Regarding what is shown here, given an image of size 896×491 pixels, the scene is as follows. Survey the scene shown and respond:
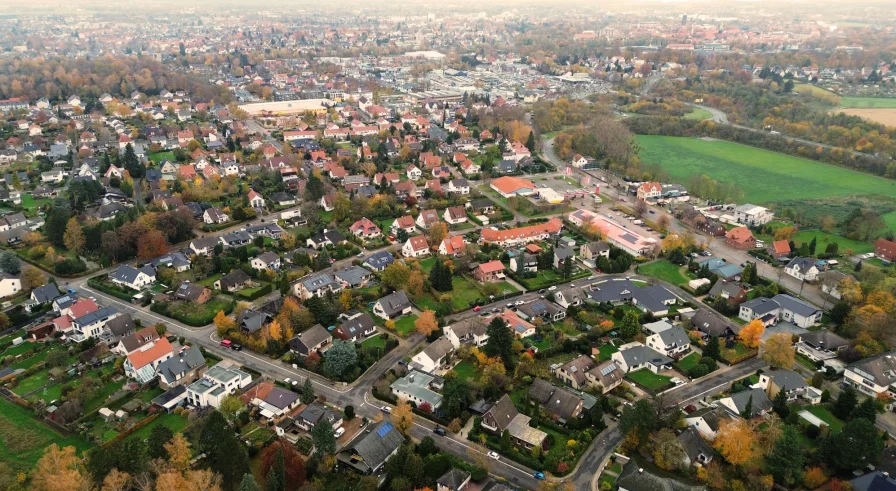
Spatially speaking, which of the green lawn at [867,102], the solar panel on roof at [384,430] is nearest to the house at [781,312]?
the solar panel on roof at [384,430]

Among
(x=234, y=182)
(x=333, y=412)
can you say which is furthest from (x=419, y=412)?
(x=234, y=182)

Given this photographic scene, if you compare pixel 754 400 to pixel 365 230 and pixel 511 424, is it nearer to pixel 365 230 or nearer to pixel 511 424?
pixel 511 424

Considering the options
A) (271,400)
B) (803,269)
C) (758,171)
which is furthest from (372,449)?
(758,171)

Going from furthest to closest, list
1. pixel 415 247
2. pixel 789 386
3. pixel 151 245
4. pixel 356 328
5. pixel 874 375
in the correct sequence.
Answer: pixel 415 247 < pixel 151 245 < pixel 356 328 < pixel 874 375 < pixel 789 386

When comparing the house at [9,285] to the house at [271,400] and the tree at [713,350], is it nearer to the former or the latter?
the house at [271,400]

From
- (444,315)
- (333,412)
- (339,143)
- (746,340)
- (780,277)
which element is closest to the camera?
(333,412)

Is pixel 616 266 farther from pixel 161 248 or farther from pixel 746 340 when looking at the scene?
pixel 161 248
